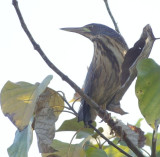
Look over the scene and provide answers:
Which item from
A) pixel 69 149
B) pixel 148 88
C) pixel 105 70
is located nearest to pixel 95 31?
pixel 105 70

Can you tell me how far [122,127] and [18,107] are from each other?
841 mm

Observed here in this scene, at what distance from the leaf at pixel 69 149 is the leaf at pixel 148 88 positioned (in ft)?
2.36

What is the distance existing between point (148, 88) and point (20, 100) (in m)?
0.83

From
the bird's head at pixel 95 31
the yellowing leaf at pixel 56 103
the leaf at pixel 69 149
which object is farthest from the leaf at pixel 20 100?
the bird's head at pixel 95 31

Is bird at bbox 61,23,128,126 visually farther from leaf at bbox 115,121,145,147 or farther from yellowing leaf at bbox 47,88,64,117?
yellowing leaf at bbox 47,88,64,117

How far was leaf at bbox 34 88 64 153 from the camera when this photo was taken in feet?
7.94

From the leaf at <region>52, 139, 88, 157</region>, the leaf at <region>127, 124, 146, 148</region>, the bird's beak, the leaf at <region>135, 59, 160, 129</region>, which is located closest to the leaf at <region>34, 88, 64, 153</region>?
the leaf at <region>52, 139, 88, 157</region>

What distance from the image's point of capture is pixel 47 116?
250cm

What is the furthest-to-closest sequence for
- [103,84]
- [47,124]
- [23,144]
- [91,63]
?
[91,63] → [103,84] → [47,124] → [23,144]

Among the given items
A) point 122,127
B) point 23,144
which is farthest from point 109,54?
point 23,144

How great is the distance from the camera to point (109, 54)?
4.50 metres

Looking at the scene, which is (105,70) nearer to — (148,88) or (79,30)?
(79,30)

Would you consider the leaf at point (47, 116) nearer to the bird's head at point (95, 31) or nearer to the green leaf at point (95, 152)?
the green leaf at point (95, 152)

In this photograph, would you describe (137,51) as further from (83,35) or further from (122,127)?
(83,35)
